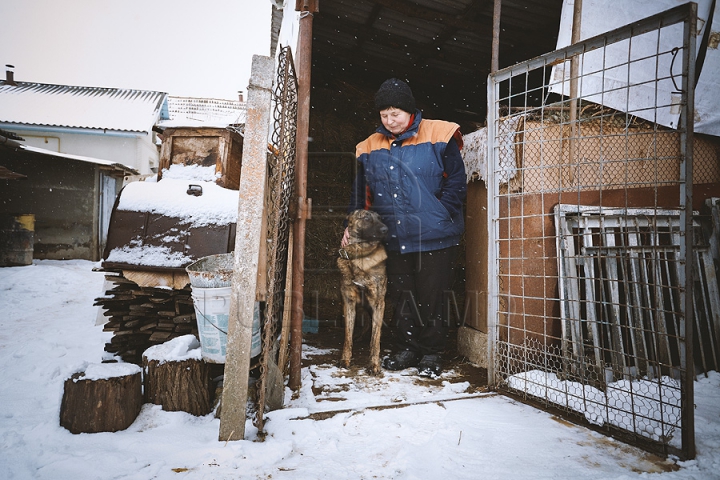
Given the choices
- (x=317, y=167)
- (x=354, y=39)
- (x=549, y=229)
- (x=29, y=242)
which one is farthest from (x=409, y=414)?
(x=29, y=242)

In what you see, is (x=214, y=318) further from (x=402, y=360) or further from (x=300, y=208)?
(x=402, y=360)

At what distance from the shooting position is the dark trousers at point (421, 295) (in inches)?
128

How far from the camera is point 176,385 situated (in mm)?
2547

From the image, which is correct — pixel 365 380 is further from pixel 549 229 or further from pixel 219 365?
pixel 549 229

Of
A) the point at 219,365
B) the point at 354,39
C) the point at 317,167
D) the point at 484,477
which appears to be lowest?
the point at 484,477

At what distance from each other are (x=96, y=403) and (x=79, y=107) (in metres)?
21.0

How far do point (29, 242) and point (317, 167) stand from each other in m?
9.06

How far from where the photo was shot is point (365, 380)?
9.98 feet

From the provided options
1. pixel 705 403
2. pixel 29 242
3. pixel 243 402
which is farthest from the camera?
pixel 29 242

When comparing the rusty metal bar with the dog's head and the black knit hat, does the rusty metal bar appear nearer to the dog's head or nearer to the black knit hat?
the black knit hat

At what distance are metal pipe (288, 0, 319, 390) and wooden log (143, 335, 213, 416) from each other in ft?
2.18

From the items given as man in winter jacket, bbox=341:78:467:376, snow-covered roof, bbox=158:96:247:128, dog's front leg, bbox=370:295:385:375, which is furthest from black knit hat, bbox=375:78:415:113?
snow-covered roof, bbox=158:96:247:128

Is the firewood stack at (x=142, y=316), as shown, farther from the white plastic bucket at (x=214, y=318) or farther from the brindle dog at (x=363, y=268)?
the brindle dog at (x=363, y=268)

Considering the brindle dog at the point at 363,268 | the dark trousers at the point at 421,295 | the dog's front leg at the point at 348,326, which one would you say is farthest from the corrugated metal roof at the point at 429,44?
the dog's front leg at the point at 348,326
